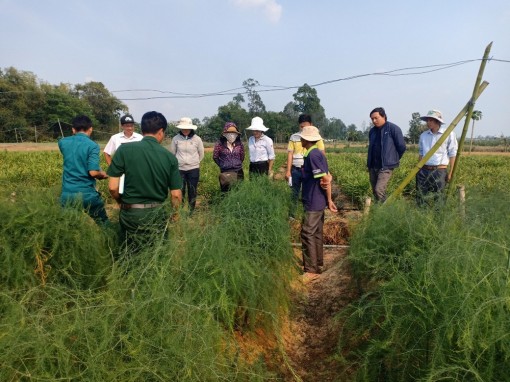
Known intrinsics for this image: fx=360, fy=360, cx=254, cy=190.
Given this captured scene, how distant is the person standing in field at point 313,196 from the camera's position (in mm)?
4480

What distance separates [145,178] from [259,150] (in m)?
3.60

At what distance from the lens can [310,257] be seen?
4.75 m

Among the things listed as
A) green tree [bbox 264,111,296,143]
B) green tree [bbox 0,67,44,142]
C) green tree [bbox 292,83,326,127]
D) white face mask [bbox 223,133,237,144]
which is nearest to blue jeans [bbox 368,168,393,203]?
white face mask [bbox 223,133,237,144]

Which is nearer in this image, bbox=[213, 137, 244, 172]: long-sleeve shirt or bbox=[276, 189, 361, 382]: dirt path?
bbox=[276, 189, 361, 382]: dirt path

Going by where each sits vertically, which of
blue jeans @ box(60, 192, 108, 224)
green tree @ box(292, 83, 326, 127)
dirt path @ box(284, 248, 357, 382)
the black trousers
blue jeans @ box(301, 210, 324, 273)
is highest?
green tree @ box(292, 83, 326, 127)

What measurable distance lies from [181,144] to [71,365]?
479 centimetres

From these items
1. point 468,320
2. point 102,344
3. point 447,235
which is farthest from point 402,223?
point 102,344

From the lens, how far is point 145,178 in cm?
340

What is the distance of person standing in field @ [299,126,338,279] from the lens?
4.48m

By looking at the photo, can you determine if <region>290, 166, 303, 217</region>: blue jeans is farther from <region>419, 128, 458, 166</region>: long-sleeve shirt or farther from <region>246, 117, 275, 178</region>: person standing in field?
<region>419, 128, 458, 166</region>: long-sleeve shirt

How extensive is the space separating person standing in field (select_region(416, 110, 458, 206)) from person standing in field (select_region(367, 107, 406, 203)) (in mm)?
501

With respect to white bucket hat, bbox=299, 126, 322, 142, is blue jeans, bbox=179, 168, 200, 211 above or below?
below

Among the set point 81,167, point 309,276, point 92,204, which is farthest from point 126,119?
point 309,276

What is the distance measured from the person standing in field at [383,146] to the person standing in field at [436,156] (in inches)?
19.7
